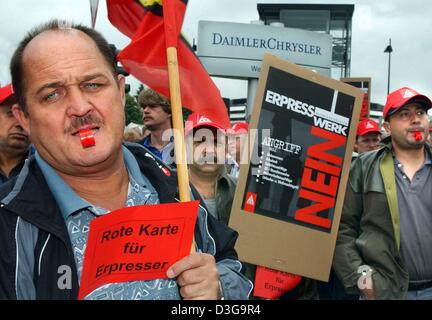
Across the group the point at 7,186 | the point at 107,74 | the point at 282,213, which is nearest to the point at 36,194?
the point at 7,186

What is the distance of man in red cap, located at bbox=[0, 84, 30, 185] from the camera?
378 cm

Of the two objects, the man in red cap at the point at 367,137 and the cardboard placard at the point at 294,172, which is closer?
the cardboard placard at the point at 294,172

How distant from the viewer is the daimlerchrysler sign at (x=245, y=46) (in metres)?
9.35

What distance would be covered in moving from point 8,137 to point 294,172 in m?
1.87

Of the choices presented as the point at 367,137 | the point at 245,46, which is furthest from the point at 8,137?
the point at 245,46

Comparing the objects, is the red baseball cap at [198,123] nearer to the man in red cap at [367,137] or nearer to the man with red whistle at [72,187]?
the man with red whistle at [72,187]

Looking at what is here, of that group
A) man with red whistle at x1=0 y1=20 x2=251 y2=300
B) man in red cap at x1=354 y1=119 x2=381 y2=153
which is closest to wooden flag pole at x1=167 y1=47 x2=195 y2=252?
man with red whistle at x1=0 y1=20 x2=251 y2=300

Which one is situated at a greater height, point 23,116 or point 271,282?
point 23,116

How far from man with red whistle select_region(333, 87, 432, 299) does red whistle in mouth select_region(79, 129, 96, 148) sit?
2416 mm

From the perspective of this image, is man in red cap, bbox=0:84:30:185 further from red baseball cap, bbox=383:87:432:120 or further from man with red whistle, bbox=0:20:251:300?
red baseball cap, bbox=383:87:432:120

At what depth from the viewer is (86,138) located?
5.25ft

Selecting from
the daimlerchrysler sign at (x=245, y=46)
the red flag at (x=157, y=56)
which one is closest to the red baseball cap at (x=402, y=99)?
the red flag at (x=157, y=56)

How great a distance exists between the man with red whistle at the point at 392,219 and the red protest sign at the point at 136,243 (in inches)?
93.1

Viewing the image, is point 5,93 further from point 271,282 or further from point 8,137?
point 271,282
